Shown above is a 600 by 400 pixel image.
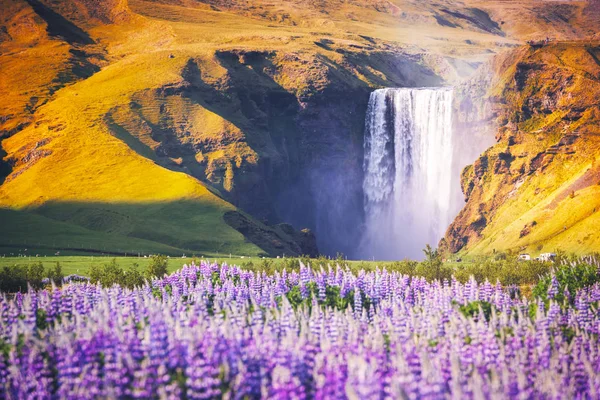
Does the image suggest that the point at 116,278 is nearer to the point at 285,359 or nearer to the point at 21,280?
the point at 21,280

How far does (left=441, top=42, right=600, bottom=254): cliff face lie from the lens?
6521 inches

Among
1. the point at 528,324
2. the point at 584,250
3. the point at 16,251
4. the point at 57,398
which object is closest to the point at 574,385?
the point at 528,324

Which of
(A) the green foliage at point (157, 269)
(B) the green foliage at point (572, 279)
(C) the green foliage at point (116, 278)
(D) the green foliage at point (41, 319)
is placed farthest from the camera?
(A) the green foliage at point (157, 269)

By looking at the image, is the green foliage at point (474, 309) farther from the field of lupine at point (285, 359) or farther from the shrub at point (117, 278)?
the shrub at point (117, 278)

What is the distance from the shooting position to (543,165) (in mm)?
185875

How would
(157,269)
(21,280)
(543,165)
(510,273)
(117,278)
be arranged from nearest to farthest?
1. (21,280)
2. (117,278)
3. (157,269)
4. (510,273)
5. (543,165)

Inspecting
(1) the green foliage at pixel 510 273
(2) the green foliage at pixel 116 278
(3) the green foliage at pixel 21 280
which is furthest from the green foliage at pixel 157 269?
(1) the green foliage at pixel 510 273

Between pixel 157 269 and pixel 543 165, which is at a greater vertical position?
pixel 543 165

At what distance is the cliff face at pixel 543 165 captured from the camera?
166 metres

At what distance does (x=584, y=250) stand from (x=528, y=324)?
104449 millimetres

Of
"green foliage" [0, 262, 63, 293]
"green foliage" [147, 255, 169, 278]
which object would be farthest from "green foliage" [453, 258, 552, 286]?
"green foliage" [0, 262, 63, 293]

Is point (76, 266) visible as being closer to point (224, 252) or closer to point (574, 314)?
point (224, 252)

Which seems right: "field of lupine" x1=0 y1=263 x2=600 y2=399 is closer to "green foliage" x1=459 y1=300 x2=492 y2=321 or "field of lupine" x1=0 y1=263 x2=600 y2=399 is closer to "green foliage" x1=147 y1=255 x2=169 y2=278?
"green foliage" x1=459 y1=300 x2=492 y2=321

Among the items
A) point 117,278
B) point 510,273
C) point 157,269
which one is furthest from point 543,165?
point 117,278
